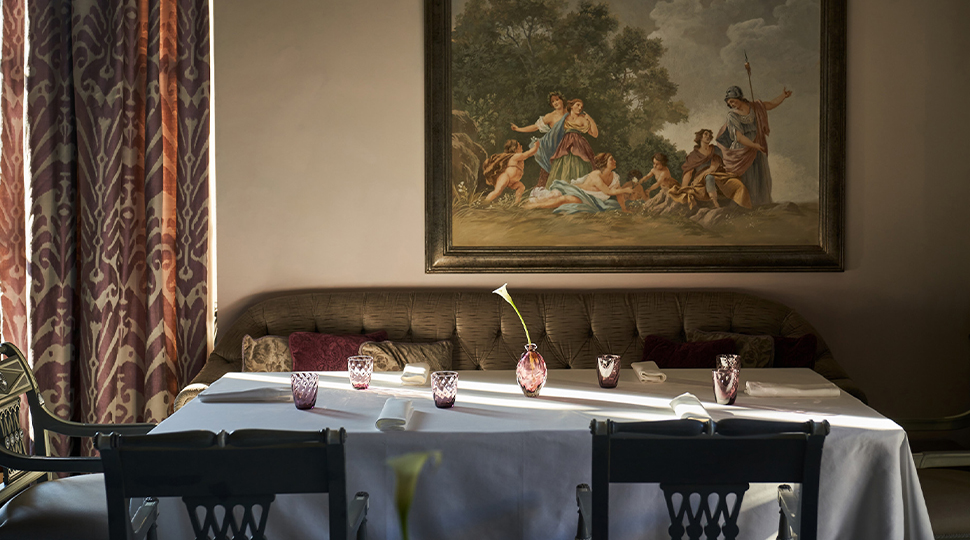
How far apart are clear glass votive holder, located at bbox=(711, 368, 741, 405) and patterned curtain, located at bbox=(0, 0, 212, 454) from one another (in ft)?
8.56

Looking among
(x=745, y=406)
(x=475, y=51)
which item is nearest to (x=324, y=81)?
(x=475, y=51)

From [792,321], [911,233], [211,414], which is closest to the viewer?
[211,414]

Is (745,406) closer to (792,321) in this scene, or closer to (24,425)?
(792,321)

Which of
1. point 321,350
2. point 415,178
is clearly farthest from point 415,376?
point 415,178

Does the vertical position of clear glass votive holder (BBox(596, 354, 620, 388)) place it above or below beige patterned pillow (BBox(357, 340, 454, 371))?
above

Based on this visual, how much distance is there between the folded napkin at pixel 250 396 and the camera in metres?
2.09

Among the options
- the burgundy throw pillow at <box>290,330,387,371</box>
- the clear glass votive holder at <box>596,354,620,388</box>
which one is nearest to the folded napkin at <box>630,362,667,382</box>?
the clear glass votive holder at <box>596,354,620,388</box>

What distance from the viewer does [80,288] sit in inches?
138

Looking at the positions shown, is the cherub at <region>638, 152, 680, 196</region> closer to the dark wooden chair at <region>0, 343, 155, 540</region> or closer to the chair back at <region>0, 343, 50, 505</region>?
the dark wooden chair at <region>0, 343, 155, 540</region>

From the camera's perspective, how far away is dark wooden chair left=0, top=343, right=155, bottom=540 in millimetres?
1895

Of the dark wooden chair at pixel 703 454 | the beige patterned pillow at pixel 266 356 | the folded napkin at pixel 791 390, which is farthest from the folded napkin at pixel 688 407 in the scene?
the beige patterned pillow at pixel 266 356

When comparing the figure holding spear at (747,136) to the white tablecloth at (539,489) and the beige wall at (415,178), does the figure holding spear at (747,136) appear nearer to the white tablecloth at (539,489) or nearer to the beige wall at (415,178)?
the beige wall at (415,178)

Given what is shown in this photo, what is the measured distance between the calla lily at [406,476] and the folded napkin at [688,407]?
682mm

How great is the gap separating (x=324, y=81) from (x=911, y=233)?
306 centimetres
